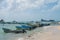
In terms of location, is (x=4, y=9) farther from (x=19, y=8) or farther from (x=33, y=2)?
(x=33, y=2)

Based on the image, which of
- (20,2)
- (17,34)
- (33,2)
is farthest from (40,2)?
(17,34)

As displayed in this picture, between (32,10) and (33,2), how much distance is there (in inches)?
8.8

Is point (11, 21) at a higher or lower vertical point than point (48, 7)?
lower

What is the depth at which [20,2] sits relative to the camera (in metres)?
4.47

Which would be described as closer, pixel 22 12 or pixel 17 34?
pixel 22 12

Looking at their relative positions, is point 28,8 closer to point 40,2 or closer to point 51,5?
point 40,2

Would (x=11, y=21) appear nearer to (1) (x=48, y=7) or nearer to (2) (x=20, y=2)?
(2) (x=20, y=2)

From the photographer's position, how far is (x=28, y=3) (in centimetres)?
460

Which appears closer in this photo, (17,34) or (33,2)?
(33,2)

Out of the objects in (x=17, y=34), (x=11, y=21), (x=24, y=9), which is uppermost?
(x=24, y=9)

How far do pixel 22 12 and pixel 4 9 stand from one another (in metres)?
0.49

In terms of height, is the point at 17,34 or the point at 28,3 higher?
the point at 28,3

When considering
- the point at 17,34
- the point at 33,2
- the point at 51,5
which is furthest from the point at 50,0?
the point at 17,34

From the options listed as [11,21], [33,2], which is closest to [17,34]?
[11,21]
